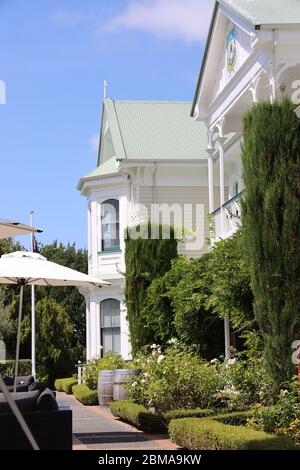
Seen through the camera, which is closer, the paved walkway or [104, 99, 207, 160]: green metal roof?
the paved walkway

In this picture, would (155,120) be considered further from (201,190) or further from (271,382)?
(271,382)

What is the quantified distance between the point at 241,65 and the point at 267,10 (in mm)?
1398

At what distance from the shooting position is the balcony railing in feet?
60.3

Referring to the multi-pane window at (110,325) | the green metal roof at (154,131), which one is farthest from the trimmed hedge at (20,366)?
the green metal roof at (154,131)

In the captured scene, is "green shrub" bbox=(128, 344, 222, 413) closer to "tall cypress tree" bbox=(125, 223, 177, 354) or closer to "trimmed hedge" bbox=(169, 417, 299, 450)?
"trimmed hedge" bbox=(169, 417, 299, 450)

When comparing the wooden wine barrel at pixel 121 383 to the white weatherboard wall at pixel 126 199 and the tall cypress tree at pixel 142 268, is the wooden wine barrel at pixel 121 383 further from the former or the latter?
the white weatherboard wall at pixel 126 199

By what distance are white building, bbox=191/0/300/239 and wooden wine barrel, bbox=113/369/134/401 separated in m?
3.80

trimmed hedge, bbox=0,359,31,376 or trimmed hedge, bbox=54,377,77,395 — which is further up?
trimmed hedge, bbox=0,359,31,376

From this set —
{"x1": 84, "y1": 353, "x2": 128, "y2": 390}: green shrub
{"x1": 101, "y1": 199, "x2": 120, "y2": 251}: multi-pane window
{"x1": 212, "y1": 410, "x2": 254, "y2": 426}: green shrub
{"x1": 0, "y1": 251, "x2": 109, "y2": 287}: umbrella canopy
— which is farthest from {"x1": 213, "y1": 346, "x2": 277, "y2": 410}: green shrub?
{"x1": 101, "y1": 199, "x2": 120, "y2": 251}: multi-pane window

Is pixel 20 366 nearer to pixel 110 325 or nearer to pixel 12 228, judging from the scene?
pixel 110 325

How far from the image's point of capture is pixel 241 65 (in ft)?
59.3
